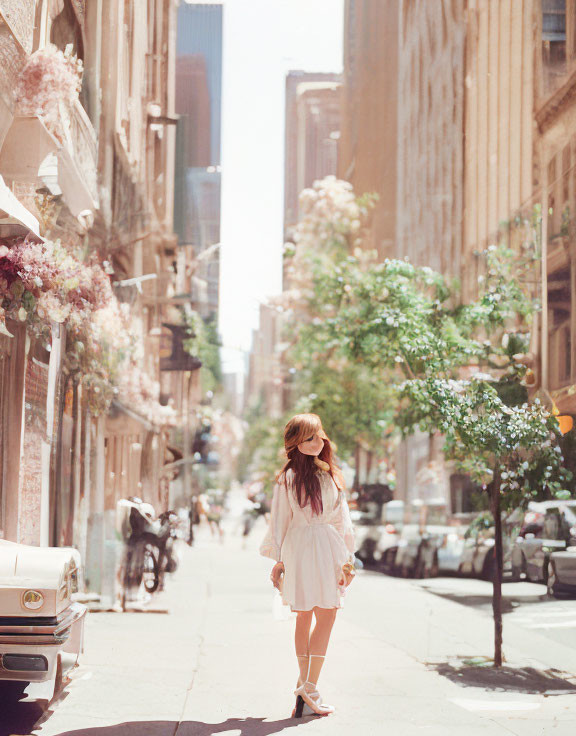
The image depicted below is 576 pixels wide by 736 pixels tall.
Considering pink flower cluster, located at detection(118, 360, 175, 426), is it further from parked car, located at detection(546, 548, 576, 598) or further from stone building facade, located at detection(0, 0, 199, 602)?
parked car, located at detection(546, 548, 576, 598)

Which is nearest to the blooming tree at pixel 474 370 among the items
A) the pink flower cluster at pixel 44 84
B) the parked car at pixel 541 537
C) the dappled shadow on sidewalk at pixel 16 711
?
the parked car at pixel 541 537

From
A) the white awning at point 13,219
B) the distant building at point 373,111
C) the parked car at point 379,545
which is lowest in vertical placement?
the parked car at point 379,545

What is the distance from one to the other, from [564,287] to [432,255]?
863 cm

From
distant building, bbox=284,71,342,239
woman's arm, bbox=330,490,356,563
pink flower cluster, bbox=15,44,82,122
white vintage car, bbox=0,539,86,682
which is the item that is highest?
distant building, bbox=284,71,342,239

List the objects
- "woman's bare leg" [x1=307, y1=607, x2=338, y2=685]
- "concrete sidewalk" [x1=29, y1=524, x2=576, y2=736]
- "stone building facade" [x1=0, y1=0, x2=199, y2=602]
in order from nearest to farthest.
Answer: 1. "concrete sidewalk" [x1=29, y1=524, x2=576, y2=736]
2. "woman's bare leg" [x1=307, y1=607, x2=338, y2=685]
3. "stone building facade" [x1=0, y1=0, x2=199, y2=602]

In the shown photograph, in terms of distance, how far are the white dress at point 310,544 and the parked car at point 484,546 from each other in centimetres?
335

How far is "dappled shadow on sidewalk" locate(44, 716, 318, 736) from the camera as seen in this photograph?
609 centimetres

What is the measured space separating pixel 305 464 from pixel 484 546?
10.3m

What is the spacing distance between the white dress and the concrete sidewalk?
0.73 meters

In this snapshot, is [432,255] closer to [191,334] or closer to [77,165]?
[191,334]

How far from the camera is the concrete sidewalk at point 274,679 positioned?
641 centimetres

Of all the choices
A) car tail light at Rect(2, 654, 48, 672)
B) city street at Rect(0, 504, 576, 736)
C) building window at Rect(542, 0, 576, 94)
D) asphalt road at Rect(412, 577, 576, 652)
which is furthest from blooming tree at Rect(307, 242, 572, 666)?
car tail light at Rect(2, 654, 48, 672)

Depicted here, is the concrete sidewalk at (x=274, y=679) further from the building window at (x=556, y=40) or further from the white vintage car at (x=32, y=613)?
the building window at (x=556, y=40)

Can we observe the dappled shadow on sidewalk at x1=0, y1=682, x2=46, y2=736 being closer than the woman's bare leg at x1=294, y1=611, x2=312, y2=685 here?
Yes
